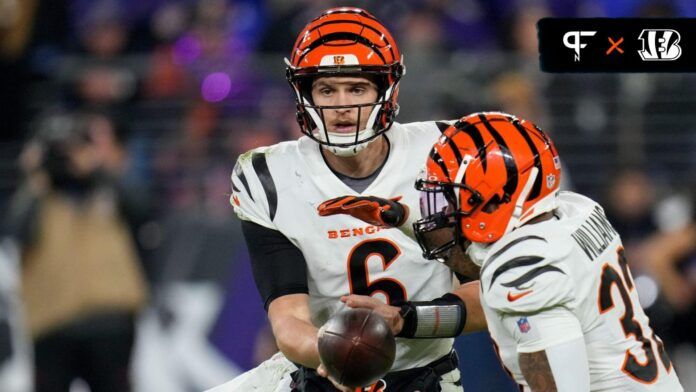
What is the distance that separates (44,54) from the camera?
779 centimetres

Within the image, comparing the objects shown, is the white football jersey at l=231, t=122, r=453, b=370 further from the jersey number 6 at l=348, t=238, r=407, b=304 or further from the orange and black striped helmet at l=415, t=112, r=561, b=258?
the orange and black striped helmet at l=415, t=112, r=561, b=258

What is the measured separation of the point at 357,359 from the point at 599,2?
569 centimetres

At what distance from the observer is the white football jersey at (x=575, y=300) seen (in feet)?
9.40

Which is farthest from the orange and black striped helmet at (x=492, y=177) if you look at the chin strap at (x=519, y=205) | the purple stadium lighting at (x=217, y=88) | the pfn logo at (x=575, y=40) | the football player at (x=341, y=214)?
the purple stadium lighting at (x=217, y=88)

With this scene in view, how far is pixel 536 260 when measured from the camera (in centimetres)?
290

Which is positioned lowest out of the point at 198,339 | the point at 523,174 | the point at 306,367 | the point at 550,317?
the point at 198,339

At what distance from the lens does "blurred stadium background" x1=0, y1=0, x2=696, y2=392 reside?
22.0 feet

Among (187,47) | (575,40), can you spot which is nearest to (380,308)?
(575,40)

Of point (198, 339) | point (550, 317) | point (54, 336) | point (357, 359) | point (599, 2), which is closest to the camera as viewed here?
point (550, 317)

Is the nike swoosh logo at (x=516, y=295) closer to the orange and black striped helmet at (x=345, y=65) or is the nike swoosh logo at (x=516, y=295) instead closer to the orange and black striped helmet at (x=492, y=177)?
the orange and black striped helmet at (x=492, y=177)

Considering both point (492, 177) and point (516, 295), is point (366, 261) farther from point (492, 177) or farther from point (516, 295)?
point (516, 295)

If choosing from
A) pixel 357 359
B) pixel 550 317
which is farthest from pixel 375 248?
pixel 550 317

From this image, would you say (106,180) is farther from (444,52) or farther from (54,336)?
(444,52)

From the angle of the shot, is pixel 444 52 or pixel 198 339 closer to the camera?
pixel 198 339
